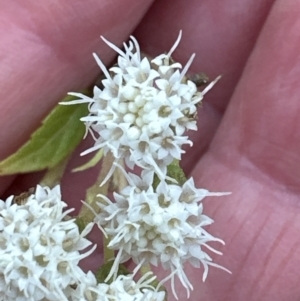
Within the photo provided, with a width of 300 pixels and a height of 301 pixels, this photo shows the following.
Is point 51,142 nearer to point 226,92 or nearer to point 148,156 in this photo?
point 148,156

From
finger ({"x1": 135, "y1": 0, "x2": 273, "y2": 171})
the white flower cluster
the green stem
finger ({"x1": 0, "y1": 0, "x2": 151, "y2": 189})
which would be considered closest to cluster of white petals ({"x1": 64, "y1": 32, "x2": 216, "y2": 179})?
the white flower cluster

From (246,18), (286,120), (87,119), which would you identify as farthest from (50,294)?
(246,18)

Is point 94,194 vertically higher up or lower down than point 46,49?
lower down

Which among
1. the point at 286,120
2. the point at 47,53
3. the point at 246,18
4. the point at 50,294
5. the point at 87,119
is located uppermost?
the point at 246,18

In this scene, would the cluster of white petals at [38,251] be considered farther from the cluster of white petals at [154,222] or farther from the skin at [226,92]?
the skin at [226,92]

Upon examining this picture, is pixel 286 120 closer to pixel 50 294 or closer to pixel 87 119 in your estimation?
pixel 87 119

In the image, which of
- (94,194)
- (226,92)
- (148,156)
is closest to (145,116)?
(148,156)

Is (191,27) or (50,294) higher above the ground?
(191,27)

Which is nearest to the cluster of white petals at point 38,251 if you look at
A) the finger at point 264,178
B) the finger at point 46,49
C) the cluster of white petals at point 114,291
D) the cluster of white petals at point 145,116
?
the cluster of white petals at point 114,291
